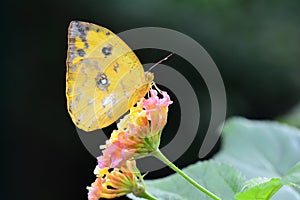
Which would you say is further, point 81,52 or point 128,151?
point 81,52

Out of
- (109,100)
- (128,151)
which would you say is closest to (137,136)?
(128,151)

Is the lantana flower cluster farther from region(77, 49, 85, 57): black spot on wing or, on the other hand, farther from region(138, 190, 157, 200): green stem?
region(77, 49, 85, 57): black spot on wing

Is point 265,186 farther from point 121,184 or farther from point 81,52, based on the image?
point 81,52

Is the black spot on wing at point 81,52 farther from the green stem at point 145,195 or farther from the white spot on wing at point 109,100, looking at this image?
the green stem at point 145,195

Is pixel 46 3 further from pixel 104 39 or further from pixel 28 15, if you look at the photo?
pixel 104 39

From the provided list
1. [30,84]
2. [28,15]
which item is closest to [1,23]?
[28,15]

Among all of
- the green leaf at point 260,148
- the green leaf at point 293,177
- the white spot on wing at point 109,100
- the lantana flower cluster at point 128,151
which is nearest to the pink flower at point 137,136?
the lantana flower cluster at point 128,151

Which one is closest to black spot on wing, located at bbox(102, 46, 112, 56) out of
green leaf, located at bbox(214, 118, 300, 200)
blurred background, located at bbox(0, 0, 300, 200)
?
green leaf, located at bbox(214, 118, 300, 200)
